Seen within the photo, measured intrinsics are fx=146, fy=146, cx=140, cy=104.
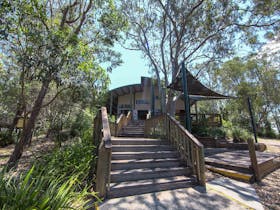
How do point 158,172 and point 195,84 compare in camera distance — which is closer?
point 158,172

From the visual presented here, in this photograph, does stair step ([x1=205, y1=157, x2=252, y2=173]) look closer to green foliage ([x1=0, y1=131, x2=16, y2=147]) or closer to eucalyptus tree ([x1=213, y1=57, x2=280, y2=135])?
green foliage ([x1=0, y1=131, x2=16, y2=147])

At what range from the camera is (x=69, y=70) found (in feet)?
13.2

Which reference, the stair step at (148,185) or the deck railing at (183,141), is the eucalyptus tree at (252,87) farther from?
the stair step at (148,185)

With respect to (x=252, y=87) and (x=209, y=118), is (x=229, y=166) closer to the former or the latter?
(x=209, y=118)

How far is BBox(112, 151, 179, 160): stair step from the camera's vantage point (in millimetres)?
3863

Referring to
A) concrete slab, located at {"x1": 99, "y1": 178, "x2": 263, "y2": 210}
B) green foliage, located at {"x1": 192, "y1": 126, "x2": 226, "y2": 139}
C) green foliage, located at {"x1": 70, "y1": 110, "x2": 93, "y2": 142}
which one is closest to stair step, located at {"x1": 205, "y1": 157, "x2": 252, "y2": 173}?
concrete slab, located at {"x1": 99, "y1": 178, "x2": 263, "y2": 210}

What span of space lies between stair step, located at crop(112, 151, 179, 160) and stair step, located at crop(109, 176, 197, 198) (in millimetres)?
795

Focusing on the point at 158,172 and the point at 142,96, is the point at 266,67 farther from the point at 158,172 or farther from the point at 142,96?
the point at 158,172

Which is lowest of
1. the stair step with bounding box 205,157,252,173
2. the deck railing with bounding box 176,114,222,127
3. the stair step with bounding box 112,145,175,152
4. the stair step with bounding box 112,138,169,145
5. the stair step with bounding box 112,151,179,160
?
the stair step with bounding box 205,157,252,173

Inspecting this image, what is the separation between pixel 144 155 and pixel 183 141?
1.21m

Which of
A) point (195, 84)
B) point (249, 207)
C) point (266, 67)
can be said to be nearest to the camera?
point (249, 207)

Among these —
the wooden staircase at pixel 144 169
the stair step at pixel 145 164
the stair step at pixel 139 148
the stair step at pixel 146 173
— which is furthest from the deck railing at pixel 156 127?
the stair step at pixel 146 173

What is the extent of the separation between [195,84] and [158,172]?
4.66m

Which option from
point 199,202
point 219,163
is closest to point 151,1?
point 219,163
